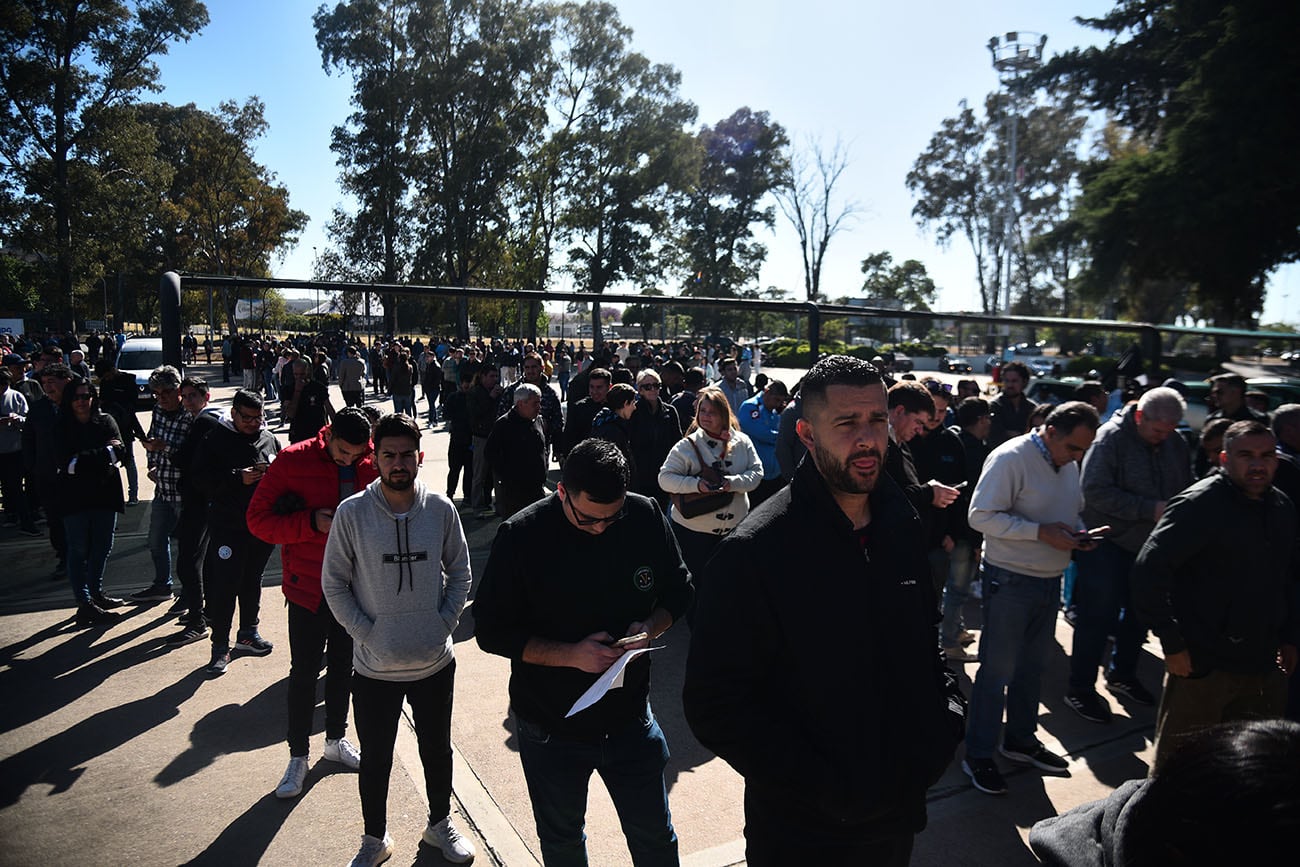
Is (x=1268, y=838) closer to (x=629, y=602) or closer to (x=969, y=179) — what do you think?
(x=629, y=602)

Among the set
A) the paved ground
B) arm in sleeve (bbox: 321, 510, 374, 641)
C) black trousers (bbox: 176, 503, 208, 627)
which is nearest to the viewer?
arm in sleeve (bbox: 321, 510, 374, 641)

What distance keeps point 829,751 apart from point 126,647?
19.3 ft

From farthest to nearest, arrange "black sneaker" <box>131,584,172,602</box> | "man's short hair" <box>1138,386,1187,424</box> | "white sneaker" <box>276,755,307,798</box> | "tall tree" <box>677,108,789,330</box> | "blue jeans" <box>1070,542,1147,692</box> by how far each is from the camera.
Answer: "tall tree" <box>677,108,789,330</box> → "black sneaker" <box>131,584,172,602</box> → "blue jeans" <box>1070,542,1147,692</box> → "man's short hair" <box>1138,386,1187,424</box> → "white sneaker" <box>276,755,307,798</box>

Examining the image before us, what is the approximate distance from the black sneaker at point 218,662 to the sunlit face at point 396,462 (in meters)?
3.07

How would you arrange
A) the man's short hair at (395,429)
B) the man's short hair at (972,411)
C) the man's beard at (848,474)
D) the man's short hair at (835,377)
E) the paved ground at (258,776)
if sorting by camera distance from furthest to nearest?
the man's short hair at (972,411)
the paved ground at (258,776)
the man's short hair at (395,429)
the man's short hair at (835,377)
the man's beard at (848,474)

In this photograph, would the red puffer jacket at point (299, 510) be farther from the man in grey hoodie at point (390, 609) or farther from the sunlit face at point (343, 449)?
the man in grey hoodie at point (390, 609)

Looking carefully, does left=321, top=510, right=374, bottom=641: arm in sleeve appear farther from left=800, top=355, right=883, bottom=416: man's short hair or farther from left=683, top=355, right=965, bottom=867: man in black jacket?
left=800, top=355, right=883, bottom=416: man's short hair

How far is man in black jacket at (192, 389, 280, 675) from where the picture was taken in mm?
5215

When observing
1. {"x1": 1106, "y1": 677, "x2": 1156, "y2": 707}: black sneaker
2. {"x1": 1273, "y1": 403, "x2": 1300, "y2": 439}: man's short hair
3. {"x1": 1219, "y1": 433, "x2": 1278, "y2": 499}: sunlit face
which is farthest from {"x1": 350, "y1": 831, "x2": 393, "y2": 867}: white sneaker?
{"x1": 1273, "y1": 403, "x2": 1300, "y2": 439}: man's short hair

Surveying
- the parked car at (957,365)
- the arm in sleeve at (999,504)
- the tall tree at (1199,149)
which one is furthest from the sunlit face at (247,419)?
the tall tree at (1199,149)

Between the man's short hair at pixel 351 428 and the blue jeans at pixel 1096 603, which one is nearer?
the man's short hair at pixel 351 428

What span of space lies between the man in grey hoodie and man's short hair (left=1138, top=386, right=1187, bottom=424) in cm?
430

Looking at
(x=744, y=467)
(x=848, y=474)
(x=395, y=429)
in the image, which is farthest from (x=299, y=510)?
(x=848, y=474)

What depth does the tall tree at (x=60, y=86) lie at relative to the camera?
2784cm
